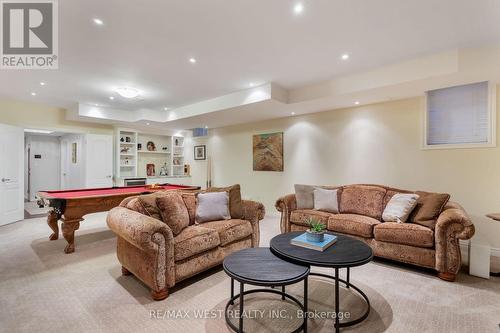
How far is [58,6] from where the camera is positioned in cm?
219

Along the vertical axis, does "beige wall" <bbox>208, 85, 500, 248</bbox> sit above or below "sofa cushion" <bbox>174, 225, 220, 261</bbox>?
above

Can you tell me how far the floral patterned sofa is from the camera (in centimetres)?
265

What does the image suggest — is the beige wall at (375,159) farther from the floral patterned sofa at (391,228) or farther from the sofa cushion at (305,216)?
the sofa cushion at (305,216)

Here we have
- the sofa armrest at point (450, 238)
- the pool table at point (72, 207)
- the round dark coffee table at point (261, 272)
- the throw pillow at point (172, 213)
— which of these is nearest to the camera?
the round dark coffee table at point (261, 272)

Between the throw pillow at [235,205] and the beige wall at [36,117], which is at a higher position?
the beige wall at [36,117]

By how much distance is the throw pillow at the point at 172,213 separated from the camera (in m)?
2.71

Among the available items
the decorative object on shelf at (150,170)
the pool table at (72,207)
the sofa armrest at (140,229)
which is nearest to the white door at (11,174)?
the pool table at (72,207)

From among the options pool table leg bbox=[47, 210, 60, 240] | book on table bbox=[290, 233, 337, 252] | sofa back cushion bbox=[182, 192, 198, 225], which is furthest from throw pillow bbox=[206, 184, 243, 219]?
pool table leg bbox=[47, 210, 60, 240]

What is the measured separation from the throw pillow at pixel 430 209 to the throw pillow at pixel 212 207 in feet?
8.30

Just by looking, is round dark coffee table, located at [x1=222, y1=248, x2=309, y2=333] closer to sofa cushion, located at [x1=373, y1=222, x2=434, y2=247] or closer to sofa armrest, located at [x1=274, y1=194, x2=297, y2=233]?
sofa cushion, located at [x1=373, y1=222, x2=434, y2=247]

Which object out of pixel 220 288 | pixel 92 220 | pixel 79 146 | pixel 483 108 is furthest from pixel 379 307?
pixel 79 146

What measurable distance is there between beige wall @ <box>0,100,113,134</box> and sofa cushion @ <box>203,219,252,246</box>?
550 cm

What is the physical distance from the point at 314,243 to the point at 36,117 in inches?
276

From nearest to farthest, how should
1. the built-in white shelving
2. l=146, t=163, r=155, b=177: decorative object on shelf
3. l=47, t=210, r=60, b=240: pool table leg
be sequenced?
l=47, t=210, r=60, b=240: pool table leg → the built-in white shelving → l=146, t=163, r=155, b=177: decorative object on shelf
